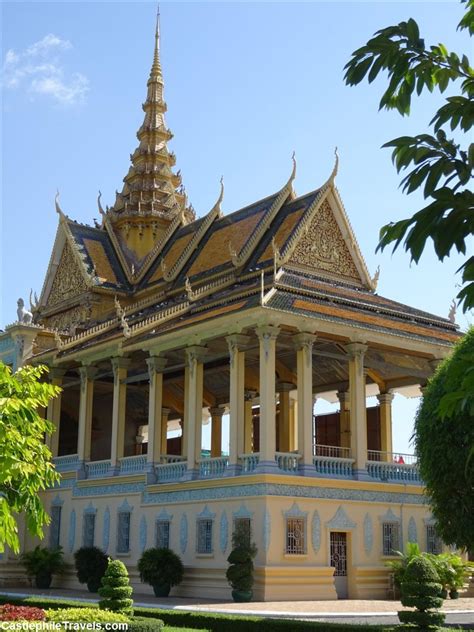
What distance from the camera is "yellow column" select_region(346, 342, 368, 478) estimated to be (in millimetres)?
23609

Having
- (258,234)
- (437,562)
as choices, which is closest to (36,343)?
(258,234)

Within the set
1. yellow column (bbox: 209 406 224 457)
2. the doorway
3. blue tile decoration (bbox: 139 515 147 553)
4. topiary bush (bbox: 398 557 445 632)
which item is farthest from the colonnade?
topiary bush (bbox: 398 557 445 632)

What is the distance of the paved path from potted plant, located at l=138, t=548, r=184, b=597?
15.5 inches

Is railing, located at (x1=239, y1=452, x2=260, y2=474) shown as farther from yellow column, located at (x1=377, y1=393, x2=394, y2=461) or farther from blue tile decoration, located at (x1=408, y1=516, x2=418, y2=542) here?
yellow column, located at (x1=377, y1=393, x2=394, y2=461)

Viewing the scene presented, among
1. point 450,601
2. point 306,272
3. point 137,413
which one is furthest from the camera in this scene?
point 137,413

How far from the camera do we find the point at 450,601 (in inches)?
857

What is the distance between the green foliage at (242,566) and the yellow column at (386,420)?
28.2 ft

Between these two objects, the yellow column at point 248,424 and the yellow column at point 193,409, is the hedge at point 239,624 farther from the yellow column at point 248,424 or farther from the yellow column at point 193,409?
the yellow column at point 248,424

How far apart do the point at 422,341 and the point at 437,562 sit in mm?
6217

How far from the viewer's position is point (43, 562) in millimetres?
27438

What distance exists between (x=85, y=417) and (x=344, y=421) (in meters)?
8.65

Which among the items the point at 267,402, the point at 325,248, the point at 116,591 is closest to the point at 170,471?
the point at 267,402

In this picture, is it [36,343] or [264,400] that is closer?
[264,400]

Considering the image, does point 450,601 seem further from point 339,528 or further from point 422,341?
point 422,341
